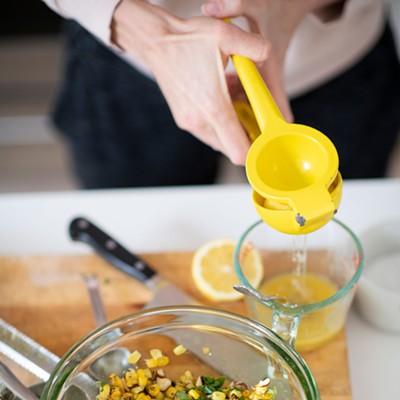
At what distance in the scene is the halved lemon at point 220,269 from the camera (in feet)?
3.24

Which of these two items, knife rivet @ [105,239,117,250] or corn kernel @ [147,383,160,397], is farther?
knife rivet @ [105,239,117,250]

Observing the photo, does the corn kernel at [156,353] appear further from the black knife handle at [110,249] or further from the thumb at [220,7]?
the thumb at [220,7]

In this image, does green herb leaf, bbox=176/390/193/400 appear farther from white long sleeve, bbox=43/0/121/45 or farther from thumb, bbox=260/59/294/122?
white long sleeve, bbox=43/0/121/45

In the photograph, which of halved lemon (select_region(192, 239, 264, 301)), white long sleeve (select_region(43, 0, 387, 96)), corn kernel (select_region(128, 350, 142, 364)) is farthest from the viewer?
white long sleeve (select_region(43, 0, 387, 96))

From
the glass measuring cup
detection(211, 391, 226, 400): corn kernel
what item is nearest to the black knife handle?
the glass measuring cup

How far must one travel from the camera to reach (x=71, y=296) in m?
1.05

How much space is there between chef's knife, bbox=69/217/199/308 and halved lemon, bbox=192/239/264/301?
31 millimetres

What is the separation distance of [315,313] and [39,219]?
51cm

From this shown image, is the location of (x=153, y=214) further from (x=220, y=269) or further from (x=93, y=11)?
(x=93, y=11)

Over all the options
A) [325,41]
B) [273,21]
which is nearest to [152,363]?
[273,21]

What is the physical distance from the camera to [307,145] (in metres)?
0.80

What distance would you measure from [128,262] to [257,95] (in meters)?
0.36

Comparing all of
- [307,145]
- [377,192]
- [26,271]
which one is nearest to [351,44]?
[377,192]

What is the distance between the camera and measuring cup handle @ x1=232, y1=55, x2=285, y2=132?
2.67 feet
